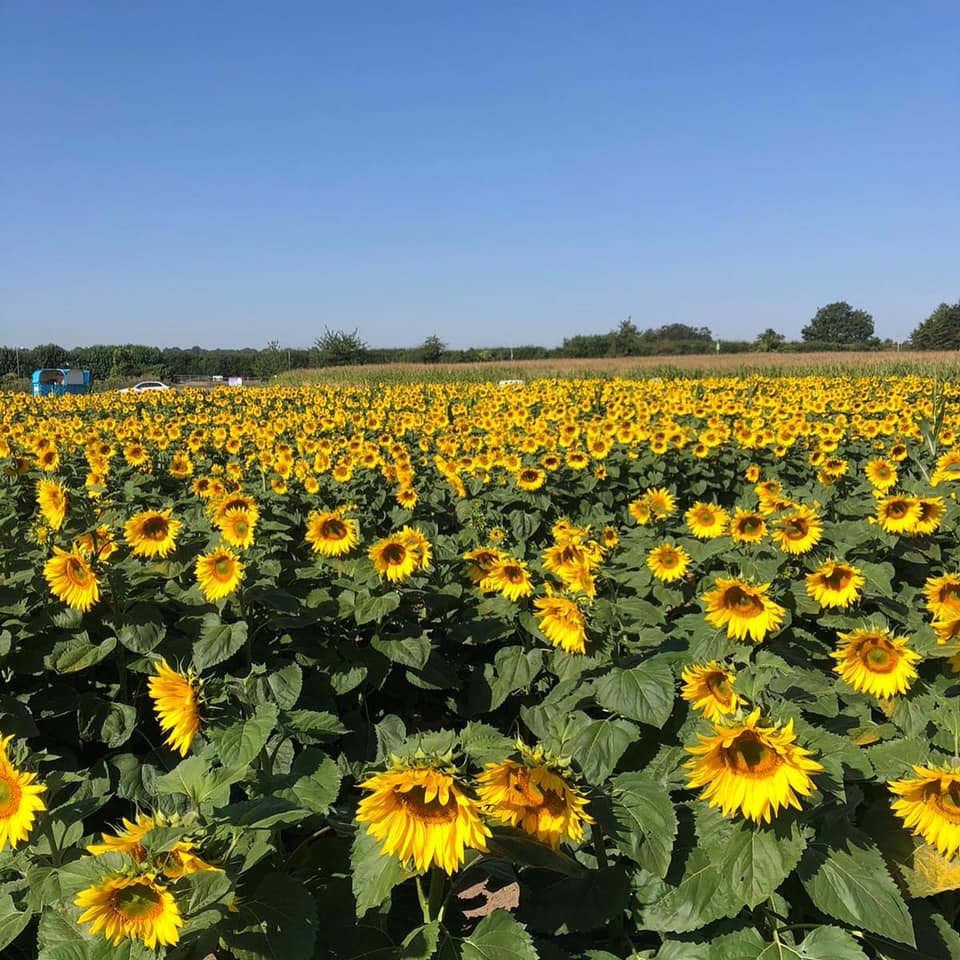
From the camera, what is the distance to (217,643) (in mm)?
2844

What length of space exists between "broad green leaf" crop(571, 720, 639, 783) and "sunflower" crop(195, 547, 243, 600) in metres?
1.61

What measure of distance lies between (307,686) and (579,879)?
1.67 metres

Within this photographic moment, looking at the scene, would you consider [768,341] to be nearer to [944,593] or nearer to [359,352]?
[359,352]

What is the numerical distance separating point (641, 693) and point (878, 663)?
32.2 inches

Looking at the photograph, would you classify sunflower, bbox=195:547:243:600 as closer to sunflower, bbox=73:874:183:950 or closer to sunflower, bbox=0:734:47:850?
sunflower, bbox=0:734:47:850

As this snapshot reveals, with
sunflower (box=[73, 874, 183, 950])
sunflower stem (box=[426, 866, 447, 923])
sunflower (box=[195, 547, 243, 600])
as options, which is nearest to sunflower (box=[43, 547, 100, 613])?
sunflower (box=[195, 547, 243, 600])

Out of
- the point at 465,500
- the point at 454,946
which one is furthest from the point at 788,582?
the point at 465,500

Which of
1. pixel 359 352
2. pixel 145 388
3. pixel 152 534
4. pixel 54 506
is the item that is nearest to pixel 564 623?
pixel 152 534

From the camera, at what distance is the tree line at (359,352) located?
195 ft

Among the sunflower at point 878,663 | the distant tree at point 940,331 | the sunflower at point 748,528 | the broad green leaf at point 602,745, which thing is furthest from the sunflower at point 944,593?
the distant tree at point 940,331

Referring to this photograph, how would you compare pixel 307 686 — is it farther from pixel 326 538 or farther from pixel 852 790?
pixel 852 790

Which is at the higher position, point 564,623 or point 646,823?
point 564,623

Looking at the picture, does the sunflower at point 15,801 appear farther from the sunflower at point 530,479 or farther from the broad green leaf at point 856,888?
the sunflower at point 530,479

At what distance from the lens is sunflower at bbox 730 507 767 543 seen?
3875 mm
